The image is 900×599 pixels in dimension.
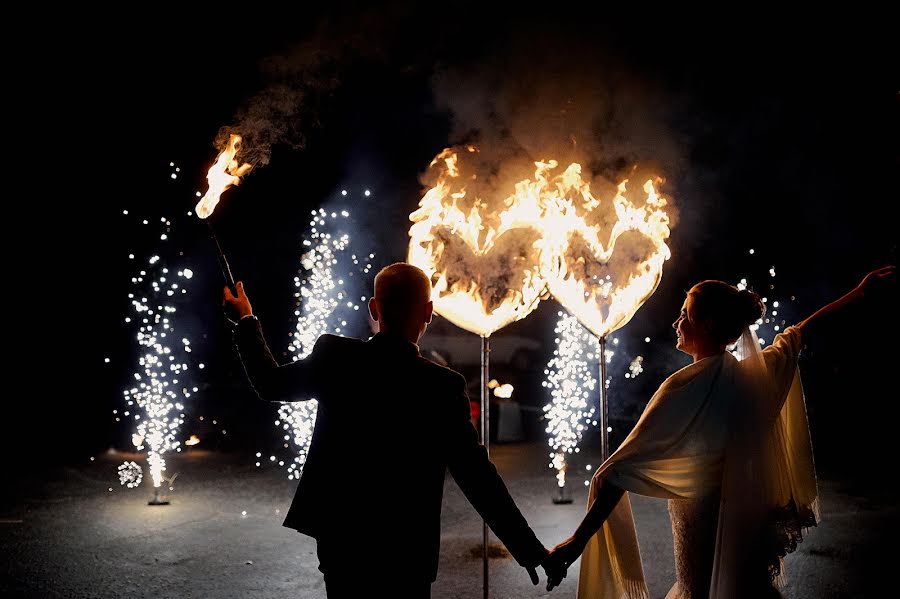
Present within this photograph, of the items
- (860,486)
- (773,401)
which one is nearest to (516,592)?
(773,401)

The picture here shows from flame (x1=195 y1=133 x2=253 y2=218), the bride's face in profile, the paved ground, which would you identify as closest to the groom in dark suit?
the paved ground

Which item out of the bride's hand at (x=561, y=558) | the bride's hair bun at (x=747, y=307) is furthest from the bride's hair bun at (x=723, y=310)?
the bride's hand at (x=561, y=558)

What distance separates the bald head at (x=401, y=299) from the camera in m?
2.68

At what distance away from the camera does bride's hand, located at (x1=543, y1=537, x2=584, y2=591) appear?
3.16m

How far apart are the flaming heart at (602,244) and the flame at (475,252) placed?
155 millimetres

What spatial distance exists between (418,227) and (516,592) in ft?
9.80

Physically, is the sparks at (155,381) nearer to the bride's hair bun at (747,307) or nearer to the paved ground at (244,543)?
the paved ground at (244,543)

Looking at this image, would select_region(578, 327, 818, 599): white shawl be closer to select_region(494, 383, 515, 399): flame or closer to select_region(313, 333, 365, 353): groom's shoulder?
select_region(313, 333, 365, 353): groom's shoulder

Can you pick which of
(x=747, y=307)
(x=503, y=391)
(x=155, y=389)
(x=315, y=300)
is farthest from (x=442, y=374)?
(x=503, y=391)

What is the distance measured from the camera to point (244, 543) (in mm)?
6512

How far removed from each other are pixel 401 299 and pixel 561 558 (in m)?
1.57

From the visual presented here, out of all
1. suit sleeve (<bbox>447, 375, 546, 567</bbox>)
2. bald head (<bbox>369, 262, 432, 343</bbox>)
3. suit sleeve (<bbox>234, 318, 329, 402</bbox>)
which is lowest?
suit sleeve (<bbox>447, 375, 546, 567</bbox>)

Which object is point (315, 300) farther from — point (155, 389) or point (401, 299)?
point (401, 299)

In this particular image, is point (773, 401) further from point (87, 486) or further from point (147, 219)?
point (147, 219)
